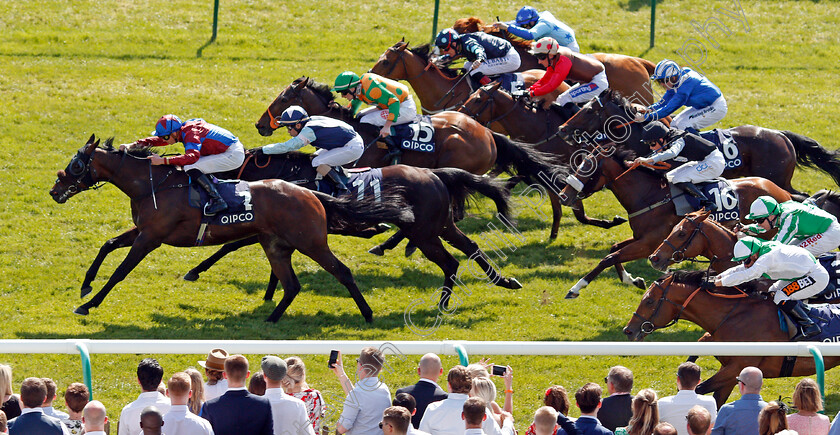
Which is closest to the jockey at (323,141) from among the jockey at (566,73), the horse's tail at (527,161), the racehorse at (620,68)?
the horse's tail at (527,161)

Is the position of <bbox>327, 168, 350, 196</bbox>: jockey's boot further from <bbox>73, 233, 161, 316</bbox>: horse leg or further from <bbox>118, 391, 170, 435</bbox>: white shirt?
<bbox>118, 391, 170, 435</bbox>: white shirt

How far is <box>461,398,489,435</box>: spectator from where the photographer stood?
5.31m

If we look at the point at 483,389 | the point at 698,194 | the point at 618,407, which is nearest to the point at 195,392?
the point at 483,389

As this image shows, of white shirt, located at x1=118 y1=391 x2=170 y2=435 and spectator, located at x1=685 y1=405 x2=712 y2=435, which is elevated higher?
spectator, located at x1=685 y1=405 x2=712 y2=435

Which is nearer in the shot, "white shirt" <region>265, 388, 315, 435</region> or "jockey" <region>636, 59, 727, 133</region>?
"white shirt" <region>265, 388, 315, 435</region>

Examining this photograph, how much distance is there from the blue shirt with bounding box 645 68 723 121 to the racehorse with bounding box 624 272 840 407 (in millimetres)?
3988

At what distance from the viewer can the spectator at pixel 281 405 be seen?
5.79 m

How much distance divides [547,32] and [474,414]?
1142 centimetres

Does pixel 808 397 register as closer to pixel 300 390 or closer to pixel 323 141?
pixel 300 390

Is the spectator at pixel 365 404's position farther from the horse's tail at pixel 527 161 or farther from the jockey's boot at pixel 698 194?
the horse's tail at pixel 527 161

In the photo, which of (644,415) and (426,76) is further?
(426,76)

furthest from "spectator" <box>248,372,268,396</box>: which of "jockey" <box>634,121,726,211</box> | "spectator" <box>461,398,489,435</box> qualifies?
"jockey" <box>634,121,726,211</box>

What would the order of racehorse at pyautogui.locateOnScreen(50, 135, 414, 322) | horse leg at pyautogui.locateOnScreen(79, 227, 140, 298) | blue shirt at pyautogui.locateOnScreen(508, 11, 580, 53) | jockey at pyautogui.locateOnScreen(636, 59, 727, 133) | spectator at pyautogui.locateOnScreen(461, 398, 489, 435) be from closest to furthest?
spectator at pyautogui.locateOnScreen(461, 398, 489, 435), racehorse at pyautogui.locateOnScreen(50, 135, 414, 322), horse leg at pyautogui.locateOnScreen(79, 227, 140, 298), jockey at pyautogui.locateOnScreen(636, 59, 727, 133), blue shirt at pyautogui.locateOnScreen(508, 11, 580, 53)

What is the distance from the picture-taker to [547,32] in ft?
52.4
